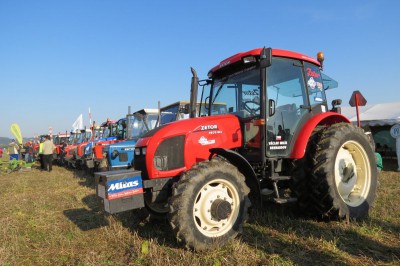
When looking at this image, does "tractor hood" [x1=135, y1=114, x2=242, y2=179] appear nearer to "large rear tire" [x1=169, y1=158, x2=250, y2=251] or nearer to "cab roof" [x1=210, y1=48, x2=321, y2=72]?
"large rear tire" [x1=169, y1=158, x2=250, y2=251]

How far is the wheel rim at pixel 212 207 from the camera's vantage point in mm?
3266

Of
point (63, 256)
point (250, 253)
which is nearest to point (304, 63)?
point (250, 253)

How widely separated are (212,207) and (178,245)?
524mm

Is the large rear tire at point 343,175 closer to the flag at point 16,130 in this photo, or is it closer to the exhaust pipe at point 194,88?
the exhaust pipe at point 194,88

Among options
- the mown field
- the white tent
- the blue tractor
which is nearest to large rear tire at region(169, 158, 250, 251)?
the mown field

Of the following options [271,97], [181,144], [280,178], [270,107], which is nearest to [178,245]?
[181,144]

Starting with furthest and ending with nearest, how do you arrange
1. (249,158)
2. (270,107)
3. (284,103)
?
(284,103), (249,158), (270,107)

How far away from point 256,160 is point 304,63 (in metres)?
1.63

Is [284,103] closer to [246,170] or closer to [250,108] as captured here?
[250,108]

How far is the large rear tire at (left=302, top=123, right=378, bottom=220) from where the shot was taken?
3.85m

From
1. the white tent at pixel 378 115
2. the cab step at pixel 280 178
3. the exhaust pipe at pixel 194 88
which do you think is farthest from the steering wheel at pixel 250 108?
the white tent at pixel 378 115

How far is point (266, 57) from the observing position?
3564 mm

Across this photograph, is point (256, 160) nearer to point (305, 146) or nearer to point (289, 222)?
point (305, 146)

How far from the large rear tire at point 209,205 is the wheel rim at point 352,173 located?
1.68 m
